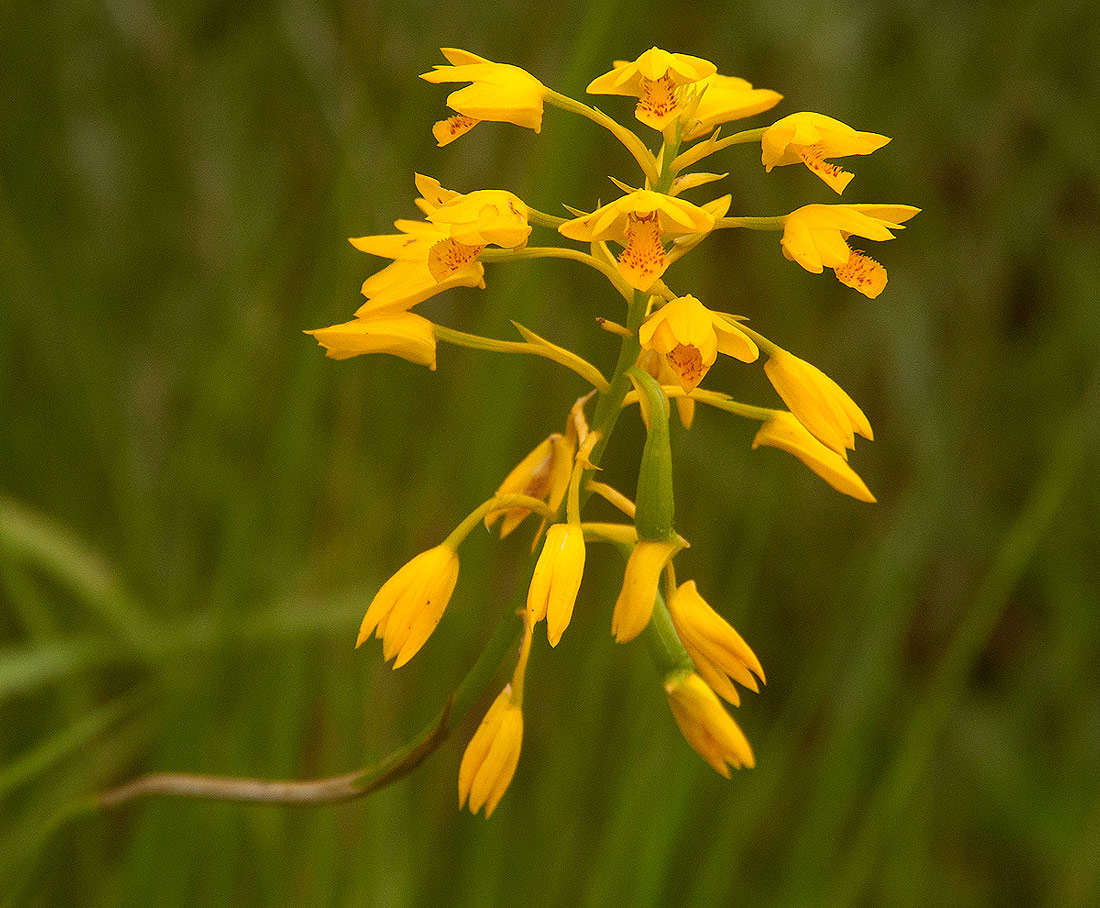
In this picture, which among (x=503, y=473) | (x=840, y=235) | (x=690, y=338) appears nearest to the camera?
(x=690, y=338)

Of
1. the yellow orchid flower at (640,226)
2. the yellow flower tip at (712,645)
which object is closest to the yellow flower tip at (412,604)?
the yellow flower tip at (712,645)

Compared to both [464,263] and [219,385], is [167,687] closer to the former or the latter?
[219,385]

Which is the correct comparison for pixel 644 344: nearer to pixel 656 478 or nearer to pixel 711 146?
pixel 656 478

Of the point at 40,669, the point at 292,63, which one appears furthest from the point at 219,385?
the point at 292,63

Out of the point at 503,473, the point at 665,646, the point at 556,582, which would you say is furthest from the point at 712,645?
the point at 503,473

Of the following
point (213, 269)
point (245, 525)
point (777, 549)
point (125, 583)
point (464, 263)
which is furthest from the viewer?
point (777, 549)

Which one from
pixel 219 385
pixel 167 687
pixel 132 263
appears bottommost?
pixel 167 687

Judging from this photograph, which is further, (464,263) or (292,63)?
(292,63)
